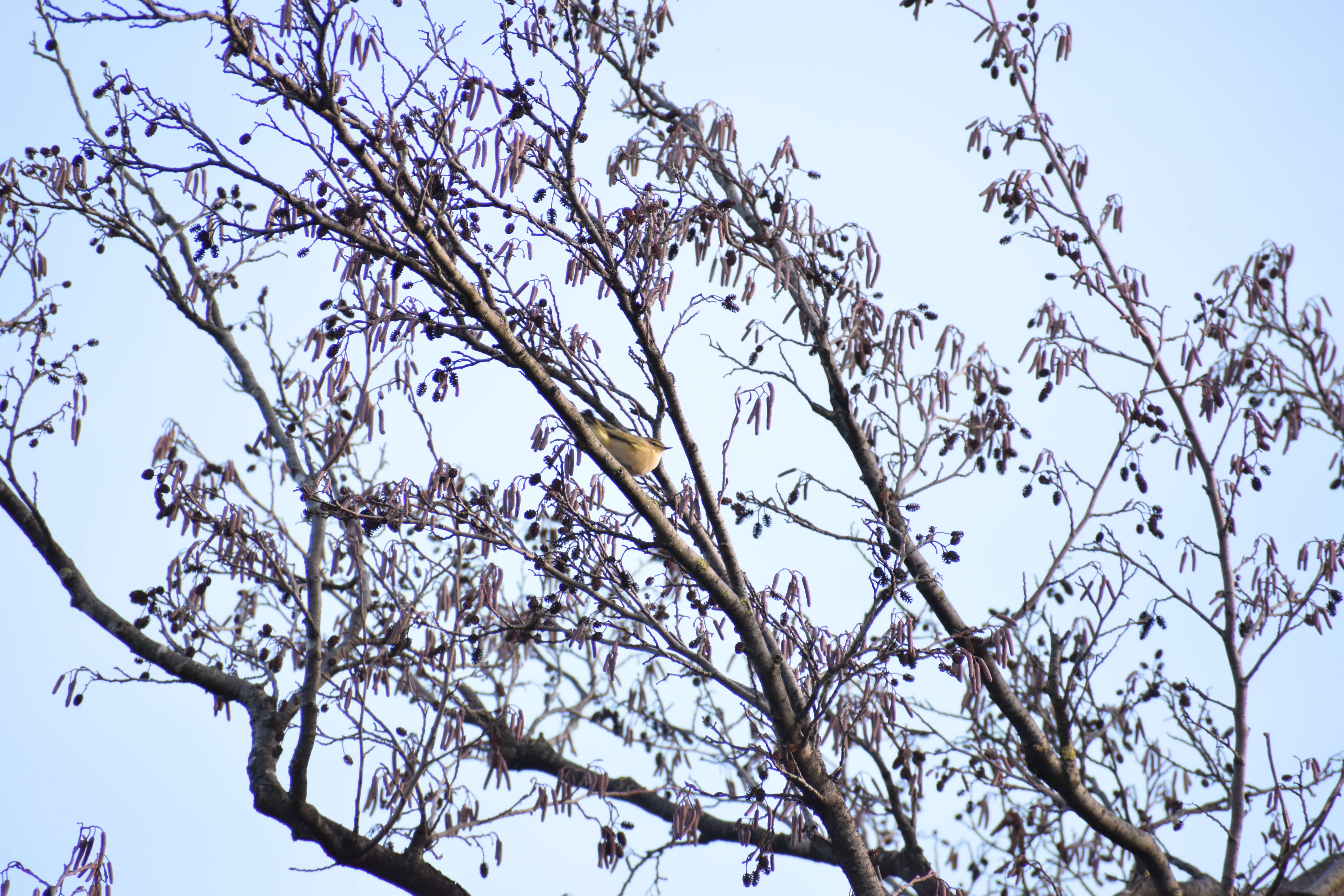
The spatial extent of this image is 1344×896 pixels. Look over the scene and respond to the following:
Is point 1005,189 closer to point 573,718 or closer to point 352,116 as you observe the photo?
point 352,116

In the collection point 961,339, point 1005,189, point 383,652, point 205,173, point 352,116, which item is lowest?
point 383,652

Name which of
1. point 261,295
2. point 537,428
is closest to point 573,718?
point 261,295

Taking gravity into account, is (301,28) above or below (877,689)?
above

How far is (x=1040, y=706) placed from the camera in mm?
6637

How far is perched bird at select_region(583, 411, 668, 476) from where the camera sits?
202 inches

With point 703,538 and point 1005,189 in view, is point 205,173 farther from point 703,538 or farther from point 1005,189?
point 1005,189

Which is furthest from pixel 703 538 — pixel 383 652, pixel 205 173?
pixel 205 173

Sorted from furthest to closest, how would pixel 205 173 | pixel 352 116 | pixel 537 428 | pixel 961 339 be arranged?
pixel 205 173
pixel 961 339
pixel 537 428
pixel 352 116

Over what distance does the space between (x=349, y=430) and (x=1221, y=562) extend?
4779mm

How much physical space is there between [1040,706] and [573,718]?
329cm

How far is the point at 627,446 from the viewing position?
208 inches

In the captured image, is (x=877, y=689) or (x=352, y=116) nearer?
(x=352, y=116)

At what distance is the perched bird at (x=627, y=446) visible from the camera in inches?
202

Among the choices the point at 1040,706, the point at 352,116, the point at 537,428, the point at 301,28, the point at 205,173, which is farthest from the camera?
the point at 1040,706
